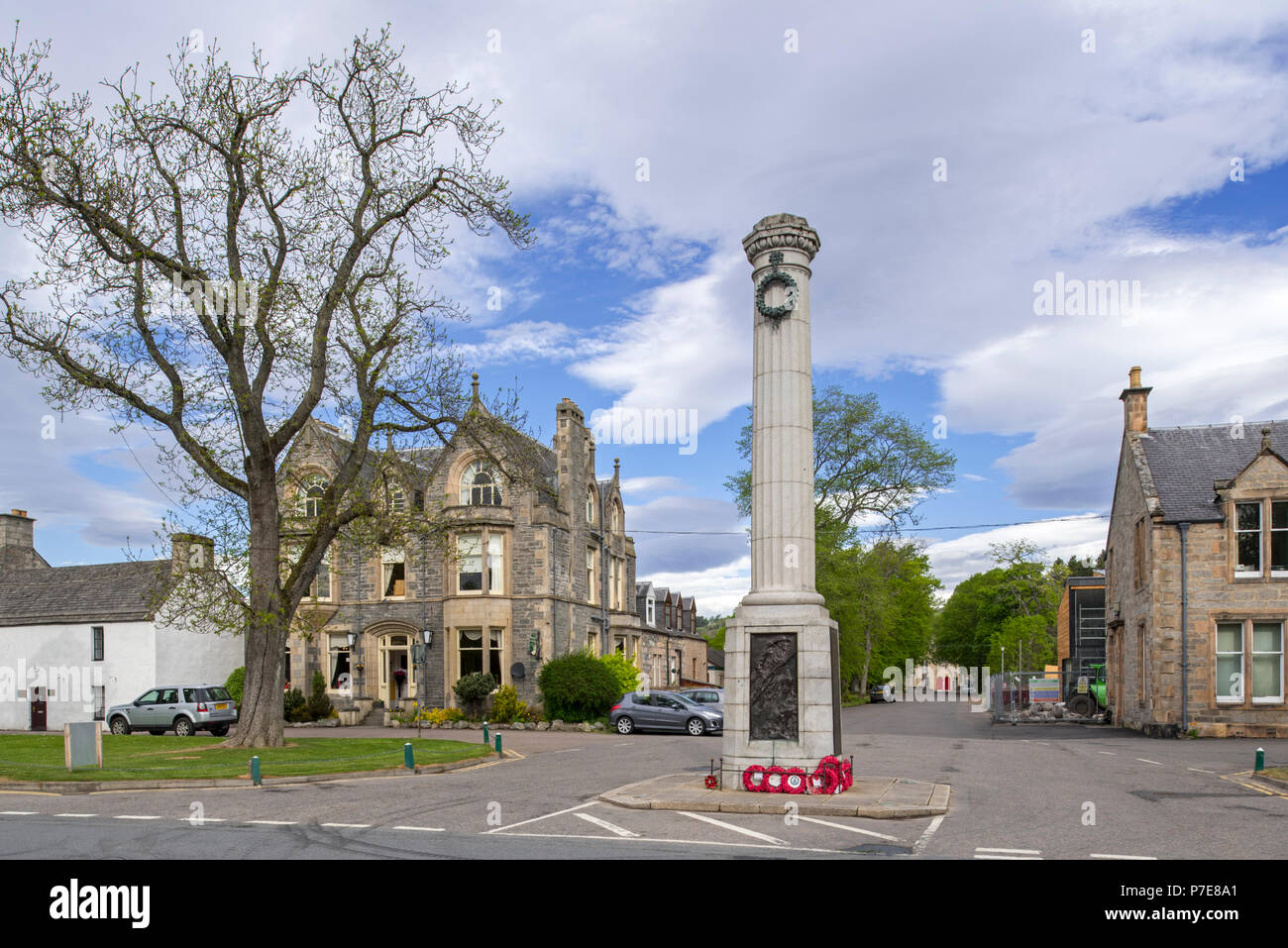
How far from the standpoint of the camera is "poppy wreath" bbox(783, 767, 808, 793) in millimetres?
14625

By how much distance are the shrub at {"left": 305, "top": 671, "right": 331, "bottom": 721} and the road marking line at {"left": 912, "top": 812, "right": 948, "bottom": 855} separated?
3139cm

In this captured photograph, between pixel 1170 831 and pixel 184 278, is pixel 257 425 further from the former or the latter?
pixel 1170 831

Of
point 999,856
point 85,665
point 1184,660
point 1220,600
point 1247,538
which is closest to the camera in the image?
point 999,856

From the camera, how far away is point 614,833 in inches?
467

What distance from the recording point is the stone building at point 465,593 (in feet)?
129

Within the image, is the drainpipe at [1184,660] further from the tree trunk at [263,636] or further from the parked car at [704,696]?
the tree trunk at [263,636]

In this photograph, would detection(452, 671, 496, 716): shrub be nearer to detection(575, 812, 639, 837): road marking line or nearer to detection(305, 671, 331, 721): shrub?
detection(305, 671, 331, 721): shrub

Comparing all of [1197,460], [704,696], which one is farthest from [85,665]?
[1197,460]

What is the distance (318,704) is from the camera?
39438 millimetres

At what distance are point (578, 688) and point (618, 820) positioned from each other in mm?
23634

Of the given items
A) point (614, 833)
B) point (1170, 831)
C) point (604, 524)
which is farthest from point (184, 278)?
point (604, 524)

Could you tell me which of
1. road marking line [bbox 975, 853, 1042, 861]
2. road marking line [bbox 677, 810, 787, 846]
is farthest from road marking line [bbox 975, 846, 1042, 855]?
road marking line [bbox 677, 810, 787, 846]

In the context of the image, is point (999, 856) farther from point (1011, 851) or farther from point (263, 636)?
point (263, 636)

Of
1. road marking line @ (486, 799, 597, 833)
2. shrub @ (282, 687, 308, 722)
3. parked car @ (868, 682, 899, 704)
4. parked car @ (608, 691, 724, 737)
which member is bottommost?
parked car @ (868, 682, 899, 704)
